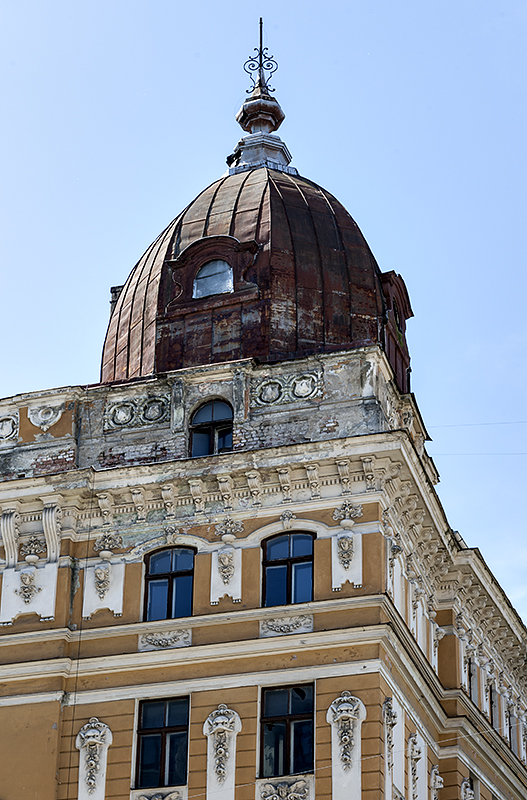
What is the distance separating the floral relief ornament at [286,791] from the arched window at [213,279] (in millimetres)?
13179

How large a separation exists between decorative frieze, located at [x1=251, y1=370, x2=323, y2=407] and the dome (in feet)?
4.54

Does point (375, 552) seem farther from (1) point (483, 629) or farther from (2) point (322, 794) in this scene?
(1) point (483, 629)

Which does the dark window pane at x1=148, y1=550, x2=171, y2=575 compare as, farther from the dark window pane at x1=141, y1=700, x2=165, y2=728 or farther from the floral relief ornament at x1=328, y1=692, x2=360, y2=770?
the floral relief ornament at x1=328, y1=692, x2=360, y2=770

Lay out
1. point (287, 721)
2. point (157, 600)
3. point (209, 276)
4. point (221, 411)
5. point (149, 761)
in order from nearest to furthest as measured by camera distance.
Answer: point (287, 721) < point (149, 761) < point (157, 600) < point (221, 411) < point (209, 276)

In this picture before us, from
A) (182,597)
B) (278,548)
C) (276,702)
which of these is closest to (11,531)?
(182,597)

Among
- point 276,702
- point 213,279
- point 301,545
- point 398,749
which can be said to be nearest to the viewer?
point 276,702

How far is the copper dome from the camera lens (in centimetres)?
3372

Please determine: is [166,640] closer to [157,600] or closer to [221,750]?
[157,600]

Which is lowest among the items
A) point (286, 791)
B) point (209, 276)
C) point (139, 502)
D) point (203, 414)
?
point (286, 791)

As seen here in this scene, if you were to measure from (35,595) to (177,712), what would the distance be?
14.1ft

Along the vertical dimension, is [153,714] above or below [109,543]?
below

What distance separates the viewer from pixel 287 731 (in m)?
26.9

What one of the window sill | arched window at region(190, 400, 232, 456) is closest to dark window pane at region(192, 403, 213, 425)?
arched window at region(190, 400, 232, 456)

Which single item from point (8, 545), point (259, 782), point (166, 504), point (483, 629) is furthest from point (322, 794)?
point (483, 629)
